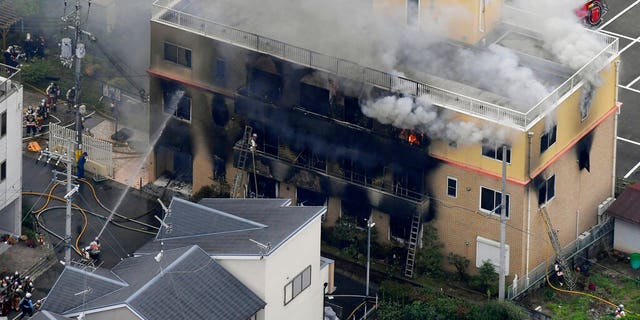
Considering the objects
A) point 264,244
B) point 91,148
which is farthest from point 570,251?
point 91,148

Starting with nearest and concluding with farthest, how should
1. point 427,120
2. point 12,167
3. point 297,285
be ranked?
point 297,285 < point 427,120 < point 12,167

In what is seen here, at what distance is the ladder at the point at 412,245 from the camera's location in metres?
109

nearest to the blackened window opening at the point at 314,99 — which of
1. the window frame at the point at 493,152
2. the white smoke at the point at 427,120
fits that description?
the white smoke at the point at 427,120

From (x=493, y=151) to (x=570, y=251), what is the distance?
8947 mm

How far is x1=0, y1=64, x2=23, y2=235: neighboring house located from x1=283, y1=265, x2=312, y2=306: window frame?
63.7ft

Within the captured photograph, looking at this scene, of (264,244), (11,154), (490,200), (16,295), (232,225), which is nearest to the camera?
(264,244)

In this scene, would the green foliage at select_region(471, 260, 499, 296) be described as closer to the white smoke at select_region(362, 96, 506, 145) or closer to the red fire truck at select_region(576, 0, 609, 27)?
the white smoke at select_region(362, 96, 506, 145)

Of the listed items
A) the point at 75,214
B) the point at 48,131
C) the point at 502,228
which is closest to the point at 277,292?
the point at 502,228

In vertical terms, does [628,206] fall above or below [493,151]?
below

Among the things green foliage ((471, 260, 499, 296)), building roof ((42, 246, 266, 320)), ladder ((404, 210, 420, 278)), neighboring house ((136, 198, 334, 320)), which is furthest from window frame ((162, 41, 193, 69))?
green foliage ((471, 260, 499, 296))

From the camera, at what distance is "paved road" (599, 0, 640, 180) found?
12094 cm

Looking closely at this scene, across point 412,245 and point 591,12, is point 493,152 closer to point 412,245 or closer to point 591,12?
point 412,245

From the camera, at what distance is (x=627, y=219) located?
11138 cm

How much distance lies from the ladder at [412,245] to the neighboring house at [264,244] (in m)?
7.54
